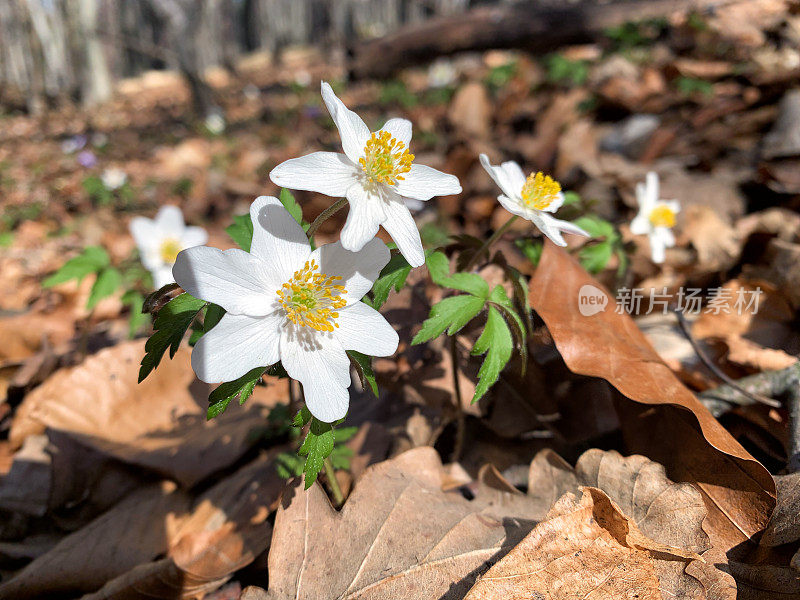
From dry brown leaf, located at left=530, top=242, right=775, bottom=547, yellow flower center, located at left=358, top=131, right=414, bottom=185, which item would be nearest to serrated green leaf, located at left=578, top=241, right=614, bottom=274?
dry brown leaf, located at left=530, top=242, right=775, bottom=547

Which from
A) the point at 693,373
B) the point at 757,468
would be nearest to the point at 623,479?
the point at 757,468

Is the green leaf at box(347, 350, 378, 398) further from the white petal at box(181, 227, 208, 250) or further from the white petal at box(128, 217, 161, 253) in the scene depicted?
the white petal at box(128, 217, 161, 253)

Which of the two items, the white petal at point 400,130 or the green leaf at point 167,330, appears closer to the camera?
the green leaf at point 167,330

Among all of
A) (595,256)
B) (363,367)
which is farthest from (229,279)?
(595,256)

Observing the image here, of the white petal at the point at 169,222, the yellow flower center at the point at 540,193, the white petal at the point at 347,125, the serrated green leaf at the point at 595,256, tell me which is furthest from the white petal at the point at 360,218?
the white petal at the point at 169,222

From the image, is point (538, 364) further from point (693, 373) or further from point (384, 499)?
point (384, 499)

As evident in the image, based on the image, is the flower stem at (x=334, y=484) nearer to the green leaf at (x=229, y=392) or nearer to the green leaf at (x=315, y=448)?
the green leaf at (x=315, y=448)
